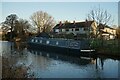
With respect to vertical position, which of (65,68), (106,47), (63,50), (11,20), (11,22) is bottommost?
(65,68)

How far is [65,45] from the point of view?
22.8 metres

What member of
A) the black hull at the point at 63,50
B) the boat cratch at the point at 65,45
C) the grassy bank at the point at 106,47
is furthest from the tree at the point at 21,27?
the grassy bank at the point at 106,47

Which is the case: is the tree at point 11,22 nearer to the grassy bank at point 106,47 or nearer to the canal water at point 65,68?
the grassy bank at point 106,47

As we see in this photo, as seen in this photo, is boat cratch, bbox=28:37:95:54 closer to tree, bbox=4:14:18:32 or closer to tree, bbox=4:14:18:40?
tree, bbox=4:14:18:40

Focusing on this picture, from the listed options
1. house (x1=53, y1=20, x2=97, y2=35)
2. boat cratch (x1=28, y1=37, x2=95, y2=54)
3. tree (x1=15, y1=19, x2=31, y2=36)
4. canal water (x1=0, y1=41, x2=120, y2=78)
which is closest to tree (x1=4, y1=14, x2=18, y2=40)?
tree (x1=15, y1=19, x2=31, y2=36)

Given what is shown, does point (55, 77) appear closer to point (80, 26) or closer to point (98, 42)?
point (98, 42)

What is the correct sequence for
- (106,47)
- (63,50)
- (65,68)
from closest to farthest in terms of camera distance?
(65,68) < (106,47) < (63,50)

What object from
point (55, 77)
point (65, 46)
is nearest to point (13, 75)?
point (55, 77)

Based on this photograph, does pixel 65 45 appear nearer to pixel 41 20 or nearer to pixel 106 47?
pixel 106 47

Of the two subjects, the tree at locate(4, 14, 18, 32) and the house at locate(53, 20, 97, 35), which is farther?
the house at locate(53, 20, 97, 35)

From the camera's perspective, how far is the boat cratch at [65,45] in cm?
2047

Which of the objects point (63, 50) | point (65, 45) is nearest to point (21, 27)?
point (65, 45)

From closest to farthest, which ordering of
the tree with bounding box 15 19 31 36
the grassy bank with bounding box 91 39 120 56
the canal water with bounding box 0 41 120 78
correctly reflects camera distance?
the canal water with bounding box 0 41 120 78, the grassy bank with bounding box 91 39 120 56, the tree with bounding box 15 19 31 36

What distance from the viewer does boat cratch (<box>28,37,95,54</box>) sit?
20469mm
